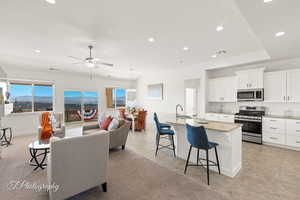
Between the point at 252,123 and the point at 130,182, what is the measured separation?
13.8 feet

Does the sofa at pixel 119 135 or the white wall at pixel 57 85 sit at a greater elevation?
the white wall at pixel 57 85

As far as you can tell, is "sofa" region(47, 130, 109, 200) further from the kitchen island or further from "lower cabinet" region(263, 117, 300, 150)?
"lower cabinet" region(263, 117, 300, 150)

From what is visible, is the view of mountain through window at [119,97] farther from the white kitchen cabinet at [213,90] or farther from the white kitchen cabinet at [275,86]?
the white kitchen cabinet at [275,86]

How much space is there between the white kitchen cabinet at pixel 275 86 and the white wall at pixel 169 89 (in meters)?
1.95

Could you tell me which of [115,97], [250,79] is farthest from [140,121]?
[250,79]

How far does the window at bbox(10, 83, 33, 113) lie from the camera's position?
5394 millimetres

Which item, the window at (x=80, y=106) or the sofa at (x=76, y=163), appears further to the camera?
the window at (x=80, y=106)

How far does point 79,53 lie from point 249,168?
538cm

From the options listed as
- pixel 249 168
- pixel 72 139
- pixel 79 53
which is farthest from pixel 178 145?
pixel 79 53

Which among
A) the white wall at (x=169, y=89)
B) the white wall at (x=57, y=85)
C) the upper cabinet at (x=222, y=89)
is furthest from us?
the white wall at (x=169, y=89)

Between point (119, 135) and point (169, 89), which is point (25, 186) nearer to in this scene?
point (119, 135)

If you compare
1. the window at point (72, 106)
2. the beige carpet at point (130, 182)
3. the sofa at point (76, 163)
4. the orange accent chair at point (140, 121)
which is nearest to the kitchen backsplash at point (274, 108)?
the orange accent chair at point (140, 121)

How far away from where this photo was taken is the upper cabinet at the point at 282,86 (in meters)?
3.85

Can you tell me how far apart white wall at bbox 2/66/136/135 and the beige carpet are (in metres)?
2.68
